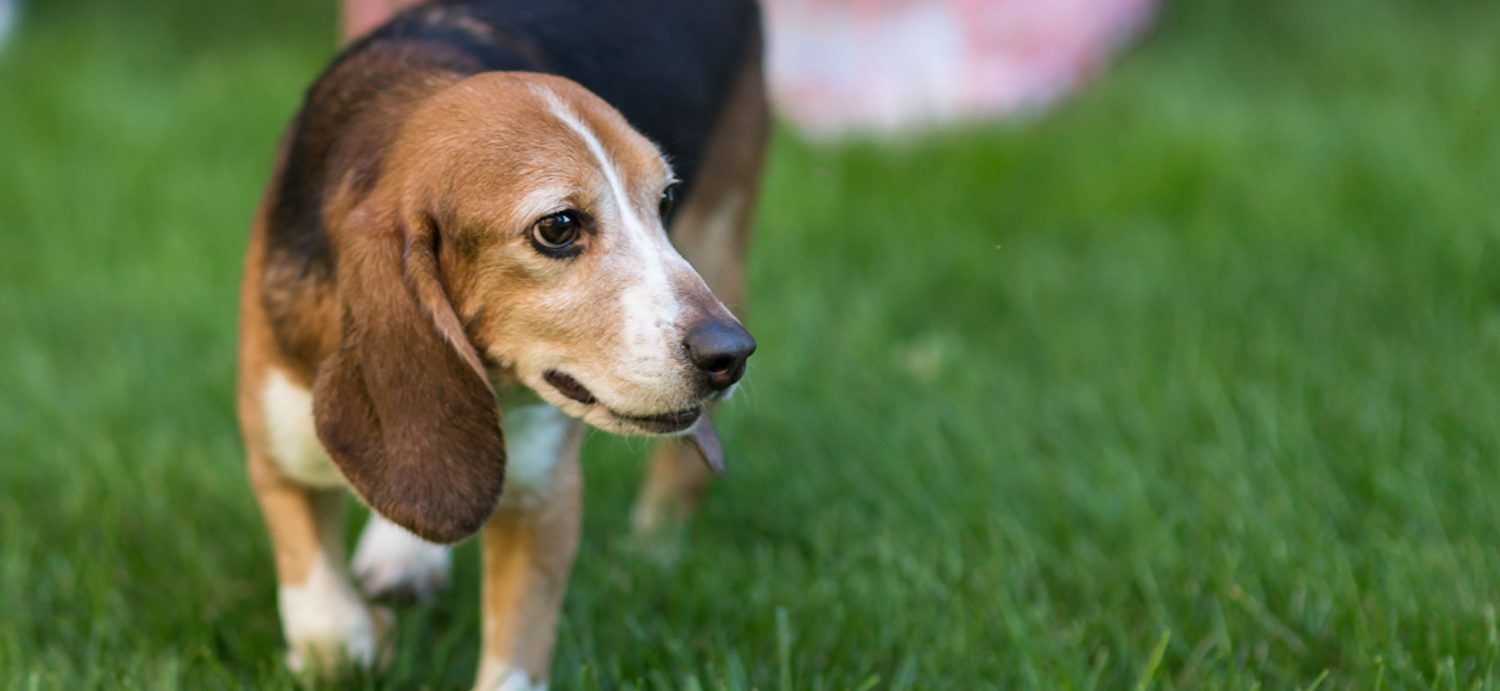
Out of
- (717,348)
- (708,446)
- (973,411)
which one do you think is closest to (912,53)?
(973,411)

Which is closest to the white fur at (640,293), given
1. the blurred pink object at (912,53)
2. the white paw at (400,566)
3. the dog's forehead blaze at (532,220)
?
the dog's forehead blaze at (532,220)

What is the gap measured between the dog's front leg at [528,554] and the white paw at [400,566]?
47cm

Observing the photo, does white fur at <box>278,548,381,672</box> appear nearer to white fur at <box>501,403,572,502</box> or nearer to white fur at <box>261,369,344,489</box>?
white fur at <box>261,369,344,489</box>

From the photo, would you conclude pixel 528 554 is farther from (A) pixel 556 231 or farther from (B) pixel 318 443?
(A) pixel 556 231

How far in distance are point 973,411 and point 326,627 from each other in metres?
1.89

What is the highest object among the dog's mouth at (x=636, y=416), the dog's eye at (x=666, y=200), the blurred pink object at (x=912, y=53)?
the dog's eye at (x=666, y=200)

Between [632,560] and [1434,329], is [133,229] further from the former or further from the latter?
[1434,329]

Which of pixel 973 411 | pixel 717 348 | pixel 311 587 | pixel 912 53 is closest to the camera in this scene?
pixel 717 348

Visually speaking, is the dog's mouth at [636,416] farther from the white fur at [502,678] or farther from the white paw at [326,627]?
the white paw at [326,627]

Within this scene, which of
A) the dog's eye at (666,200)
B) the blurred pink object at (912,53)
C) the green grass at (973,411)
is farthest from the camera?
the blurred pink object at (912,53)

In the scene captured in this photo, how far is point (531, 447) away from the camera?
9.91 feet

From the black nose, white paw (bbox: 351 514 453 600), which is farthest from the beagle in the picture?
white paw (bbox: 351 514 453 600)

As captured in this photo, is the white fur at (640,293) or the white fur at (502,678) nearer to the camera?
the white fur at (640,293)

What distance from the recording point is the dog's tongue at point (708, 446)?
305 centimetres
